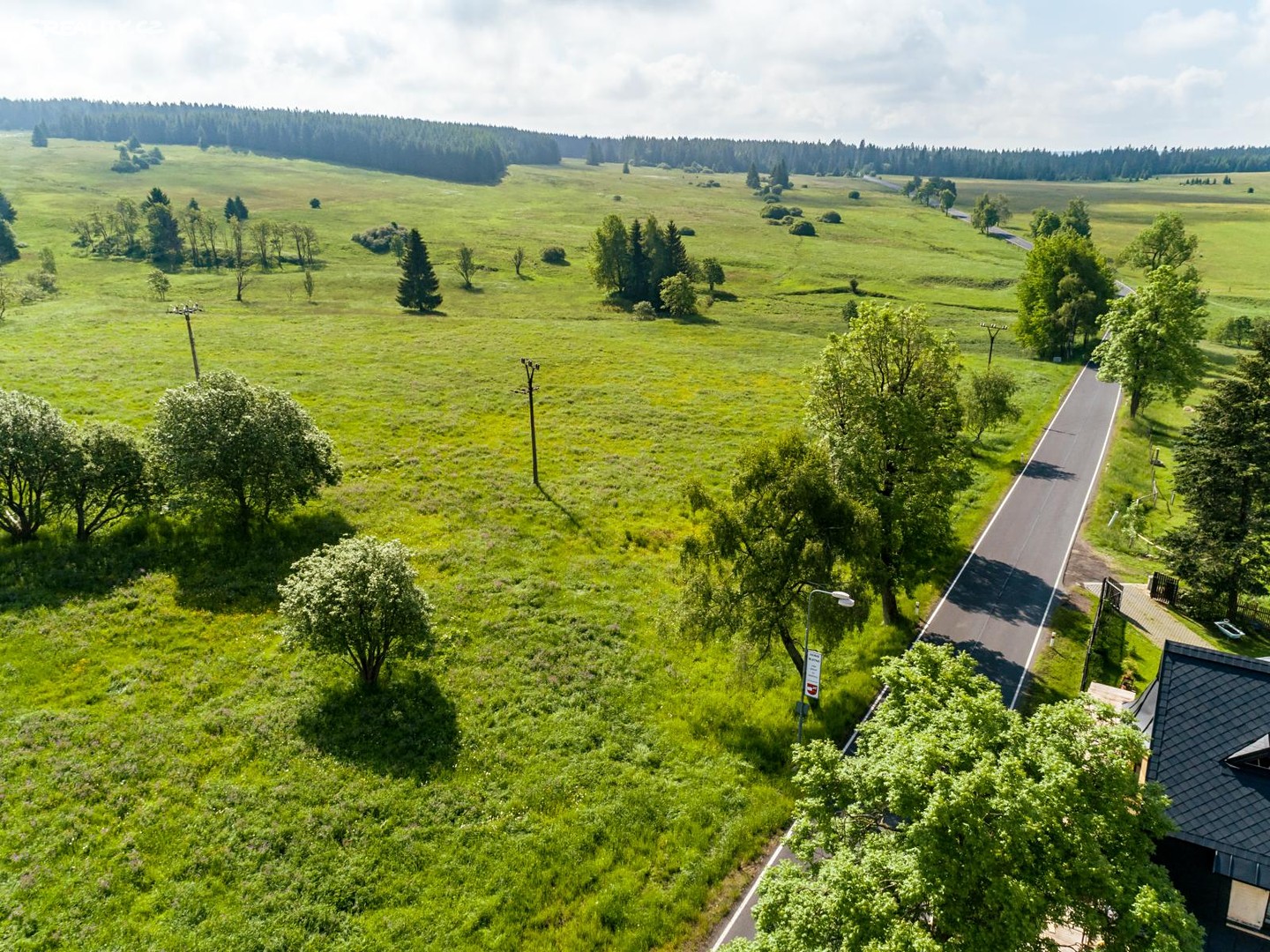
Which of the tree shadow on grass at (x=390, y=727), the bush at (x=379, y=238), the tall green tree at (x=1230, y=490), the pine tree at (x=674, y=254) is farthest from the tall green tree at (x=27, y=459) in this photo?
the bush at (x=379, y=238)

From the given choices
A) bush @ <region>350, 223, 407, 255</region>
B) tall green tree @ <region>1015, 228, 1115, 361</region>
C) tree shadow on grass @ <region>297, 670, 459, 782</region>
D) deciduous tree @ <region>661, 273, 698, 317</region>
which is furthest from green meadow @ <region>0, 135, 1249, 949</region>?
bush @ <region>350, 223, 407, 255</region>

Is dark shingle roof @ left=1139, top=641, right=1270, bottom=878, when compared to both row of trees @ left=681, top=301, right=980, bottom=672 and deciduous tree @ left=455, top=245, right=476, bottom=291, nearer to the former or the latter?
row of trees @ left=681, top=301, right=980, bottom=672

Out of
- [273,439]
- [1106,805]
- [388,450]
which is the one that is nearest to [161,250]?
[388,450]

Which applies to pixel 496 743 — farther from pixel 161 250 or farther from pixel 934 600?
pixel 161 250

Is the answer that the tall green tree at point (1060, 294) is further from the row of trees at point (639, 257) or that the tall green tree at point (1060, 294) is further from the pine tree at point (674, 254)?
the pine tree at point (674, 254)

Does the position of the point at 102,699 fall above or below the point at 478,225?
below

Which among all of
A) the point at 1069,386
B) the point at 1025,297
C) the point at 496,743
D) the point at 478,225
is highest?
the point at 478,225

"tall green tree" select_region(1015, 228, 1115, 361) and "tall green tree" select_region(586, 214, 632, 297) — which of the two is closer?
"tall green tree" select_region(1015, 228, 1115, 361)
